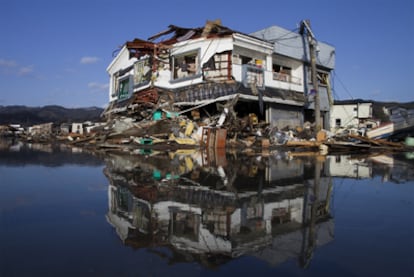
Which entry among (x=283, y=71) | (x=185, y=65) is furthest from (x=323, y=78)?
(x=185, y=65)

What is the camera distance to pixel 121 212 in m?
3.67

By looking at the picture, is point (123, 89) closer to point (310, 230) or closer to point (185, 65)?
point (185, 65)

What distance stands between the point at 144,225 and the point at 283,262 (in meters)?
1.53

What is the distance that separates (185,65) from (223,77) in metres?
4.01

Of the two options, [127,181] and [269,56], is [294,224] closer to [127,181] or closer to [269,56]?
[127,181]

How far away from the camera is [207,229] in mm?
2979

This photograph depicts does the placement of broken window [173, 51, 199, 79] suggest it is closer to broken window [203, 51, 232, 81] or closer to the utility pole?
broken window [203, 51, 232, 81]

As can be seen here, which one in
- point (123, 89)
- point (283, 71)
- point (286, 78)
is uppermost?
point (283, 71)

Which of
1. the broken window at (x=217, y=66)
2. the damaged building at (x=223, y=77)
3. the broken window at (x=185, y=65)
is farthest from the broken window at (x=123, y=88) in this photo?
the broken window at (x=217, y=66)

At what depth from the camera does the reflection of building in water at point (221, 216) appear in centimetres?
257

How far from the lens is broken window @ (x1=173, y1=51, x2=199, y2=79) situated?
22.5 metres

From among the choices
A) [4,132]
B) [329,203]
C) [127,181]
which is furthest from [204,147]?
[4,132]

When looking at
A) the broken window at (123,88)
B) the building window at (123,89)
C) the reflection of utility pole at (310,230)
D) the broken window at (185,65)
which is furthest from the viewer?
the building window at (123,89)

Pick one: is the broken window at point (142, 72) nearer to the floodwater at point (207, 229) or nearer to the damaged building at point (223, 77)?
the damaged building at point (223, 77)
